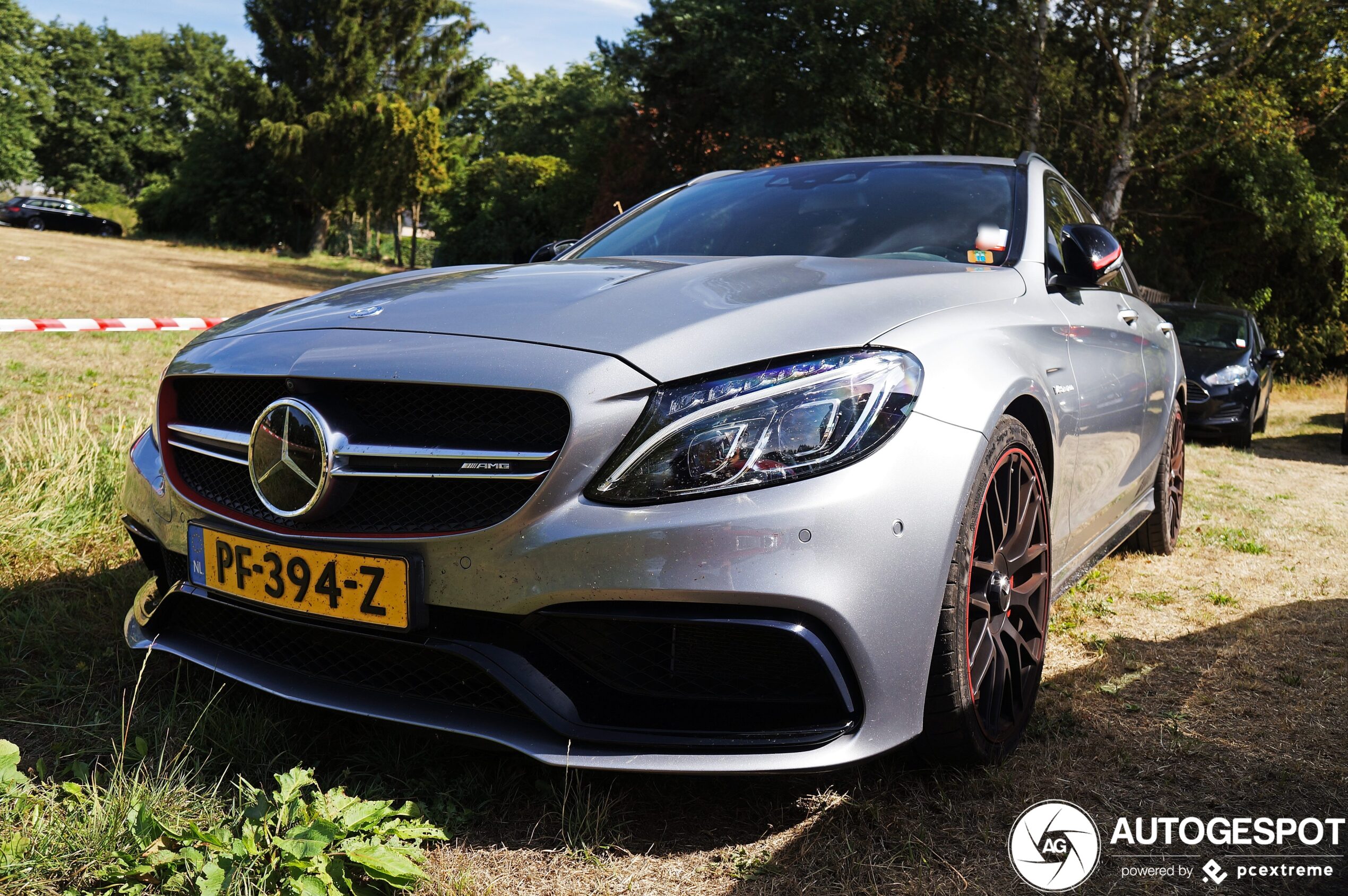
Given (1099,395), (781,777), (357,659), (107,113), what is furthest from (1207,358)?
(107,113)

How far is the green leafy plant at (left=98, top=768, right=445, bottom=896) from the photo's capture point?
174cm

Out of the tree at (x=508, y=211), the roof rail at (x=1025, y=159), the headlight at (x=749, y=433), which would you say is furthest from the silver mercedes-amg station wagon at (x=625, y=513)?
the tree at (x=508, y=211)

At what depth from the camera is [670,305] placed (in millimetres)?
2096

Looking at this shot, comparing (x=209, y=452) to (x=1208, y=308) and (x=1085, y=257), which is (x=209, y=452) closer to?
(x=1085, y=257)

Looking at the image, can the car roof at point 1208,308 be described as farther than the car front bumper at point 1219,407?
Yes

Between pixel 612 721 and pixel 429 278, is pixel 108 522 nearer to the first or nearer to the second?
pixel 429 278

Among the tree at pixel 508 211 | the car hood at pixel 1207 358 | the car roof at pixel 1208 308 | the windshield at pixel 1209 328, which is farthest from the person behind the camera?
the tree at pixel 508 211

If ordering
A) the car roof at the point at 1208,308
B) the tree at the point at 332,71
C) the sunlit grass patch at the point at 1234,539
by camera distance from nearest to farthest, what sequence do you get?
the sunlit grass patch at the point at 1234,539
the car roof at the point at 1208,308
the tree at the point at 332,71

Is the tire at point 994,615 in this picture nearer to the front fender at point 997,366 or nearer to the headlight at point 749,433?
the front fender at point 997,366

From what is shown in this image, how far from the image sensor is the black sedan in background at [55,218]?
3812 centimetres

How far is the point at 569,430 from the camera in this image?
5.99 ft

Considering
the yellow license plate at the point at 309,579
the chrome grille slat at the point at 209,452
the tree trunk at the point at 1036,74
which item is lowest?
the yellow license plate at the point at 309,579

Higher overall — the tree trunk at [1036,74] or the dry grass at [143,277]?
the tree trunk at [1036,74]

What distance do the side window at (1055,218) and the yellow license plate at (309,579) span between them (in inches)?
83.3
